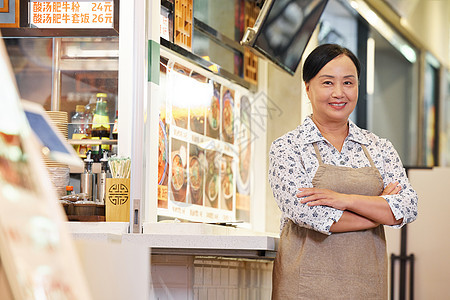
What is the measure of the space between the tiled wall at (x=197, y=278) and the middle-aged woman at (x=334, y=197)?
0.98 feet

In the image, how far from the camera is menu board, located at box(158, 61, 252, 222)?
3.61m

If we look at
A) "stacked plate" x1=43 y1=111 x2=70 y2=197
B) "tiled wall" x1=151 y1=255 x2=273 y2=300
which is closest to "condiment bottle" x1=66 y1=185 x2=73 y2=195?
"stacked plate" x1=43 y1=111 x2=70 y2=197

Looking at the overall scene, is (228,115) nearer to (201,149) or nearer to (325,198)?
(201,149)

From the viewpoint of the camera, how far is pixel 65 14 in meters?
3.67

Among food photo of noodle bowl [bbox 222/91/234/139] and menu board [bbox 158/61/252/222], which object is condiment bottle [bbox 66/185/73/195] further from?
food photo of noodle bowl [bbox 222/91/234/139]

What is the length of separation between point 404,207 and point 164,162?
1.12 m

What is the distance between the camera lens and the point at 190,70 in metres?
3.90

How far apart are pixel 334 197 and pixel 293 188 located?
0.49 feet

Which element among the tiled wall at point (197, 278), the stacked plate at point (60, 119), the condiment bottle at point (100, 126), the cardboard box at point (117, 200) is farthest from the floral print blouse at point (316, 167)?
the stacked plate at point (60, 119)

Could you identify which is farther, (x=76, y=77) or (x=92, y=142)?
(x=76, y=77)

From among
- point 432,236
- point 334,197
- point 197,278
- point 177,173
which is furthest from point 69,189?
point 432,236

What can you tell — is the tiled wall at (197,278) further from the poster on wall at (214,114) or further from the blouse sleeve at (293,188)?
the poster on wall at (214,114)

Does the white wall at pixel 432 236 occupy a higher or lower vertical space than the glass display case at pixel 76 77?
lower

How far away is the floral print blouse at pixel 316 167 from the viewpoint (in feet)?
9.19
